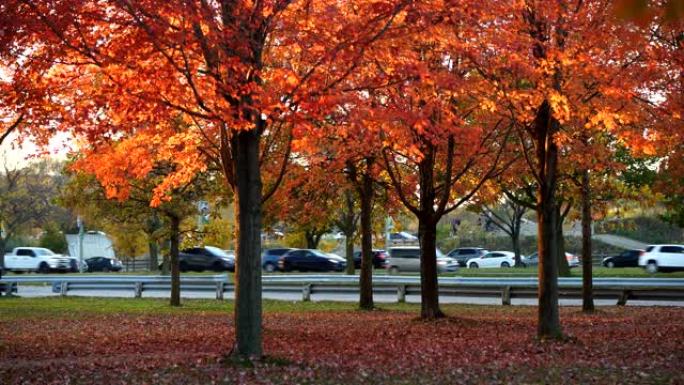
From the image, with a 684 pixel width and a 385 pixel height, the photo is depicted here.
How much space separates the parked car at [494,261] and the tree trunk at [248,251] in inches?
1935

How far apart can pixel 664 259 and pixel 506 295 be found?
2176 cm

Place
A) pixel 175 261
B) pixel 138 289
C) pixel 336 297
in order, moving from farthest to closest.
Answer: pixel 138 289 < pixel 336 297 < pixel 175 261

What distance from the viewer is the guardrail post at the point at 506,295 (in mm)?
27250

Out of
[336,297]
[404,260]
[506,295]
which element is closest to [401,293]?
[336,297]

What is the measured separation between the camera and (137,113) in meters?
11.6

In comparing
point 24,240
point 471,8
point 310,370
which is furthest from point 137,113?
point 24,240

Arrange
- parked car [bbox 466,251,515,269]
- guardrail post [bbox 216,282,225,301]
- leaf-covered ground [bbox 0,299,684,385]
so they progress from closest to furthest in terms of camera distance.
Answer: leaf-covered ground [bbox 0,299,684,385] → guardrail post [bbox 216,282,225,301] → parked car [bbox 466,251,515,269]

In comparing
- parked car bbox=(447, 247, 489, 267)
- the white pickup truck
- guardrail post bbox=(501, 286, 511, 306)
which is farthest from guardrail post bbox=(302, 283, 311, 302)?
the white pickup truck

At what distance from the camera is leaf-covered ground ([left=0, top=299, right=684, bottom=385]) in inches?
412

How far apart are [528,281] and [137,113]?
2416cm

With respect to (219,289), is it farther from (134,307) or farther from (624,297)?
(624,297)

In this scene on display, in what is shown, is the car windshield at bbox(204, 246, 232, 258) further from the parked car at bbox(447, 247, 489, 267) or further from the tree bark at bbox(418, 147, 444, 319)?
the tree bark at bbox(418, 147, 444, 319)

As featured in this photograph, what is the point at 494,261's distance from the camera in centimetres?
5984

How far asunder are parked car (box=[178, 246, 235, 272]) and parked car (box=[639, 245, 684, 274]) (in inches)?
916
